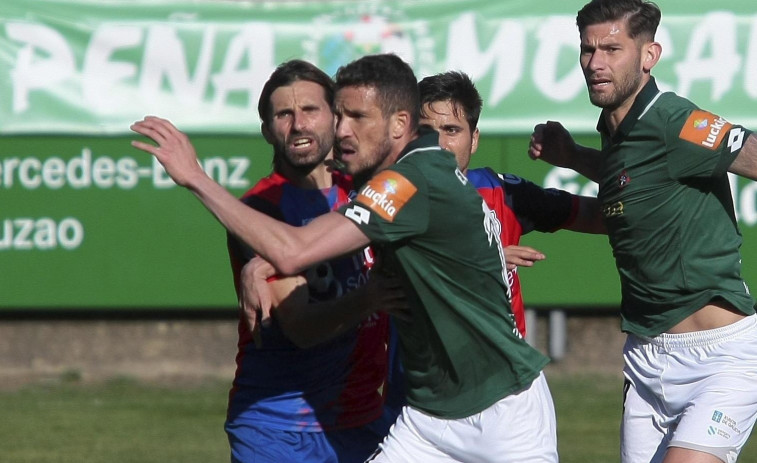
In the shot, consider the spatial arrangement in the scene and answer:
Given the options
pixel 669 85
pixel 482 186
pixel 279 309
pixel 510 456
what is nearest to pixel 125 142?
pixel 669 85

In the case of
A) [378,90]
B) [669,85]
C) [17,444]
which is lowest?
[17,444]

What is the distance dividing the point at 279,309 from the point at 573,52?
645 cm

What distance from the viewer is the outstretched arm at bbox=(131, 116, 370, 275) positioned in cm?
450

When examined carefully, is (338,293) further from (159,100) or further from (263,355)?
(159,100)

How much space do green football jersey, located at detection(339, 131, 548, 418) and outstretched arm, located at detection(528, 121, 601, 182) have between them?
1432 millimetres

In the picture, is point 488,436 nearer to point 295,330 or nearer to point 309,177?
point 295,330

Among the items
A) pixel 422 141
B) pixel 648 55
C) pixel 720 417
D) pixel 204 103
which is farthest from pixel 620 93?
pixel 204 103

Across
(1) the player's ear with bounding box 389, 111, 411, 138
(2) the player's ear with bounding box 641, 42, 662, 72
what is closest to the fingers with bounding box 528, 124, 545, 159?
A: (2) the player's ear with bounding box 641, 42, 662, 72

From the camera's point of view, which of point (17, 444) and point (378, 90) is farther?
point (17, 444)

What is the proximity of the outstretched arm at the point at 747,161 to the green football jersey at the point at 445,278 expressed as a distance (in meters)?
1.19

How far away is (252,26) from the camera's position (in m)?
11.1

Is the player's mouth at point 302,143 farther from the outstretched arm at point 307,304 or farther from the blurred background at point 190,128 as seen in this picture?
the blurred background at point 190,128

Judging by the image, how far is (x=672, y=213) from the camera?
557cm

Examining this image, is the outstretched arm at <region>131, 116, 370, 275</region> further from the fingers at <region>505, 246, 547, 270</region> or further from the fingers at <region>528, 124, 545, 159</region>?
the fingers at <region>528, 124, 545, 159</region>
